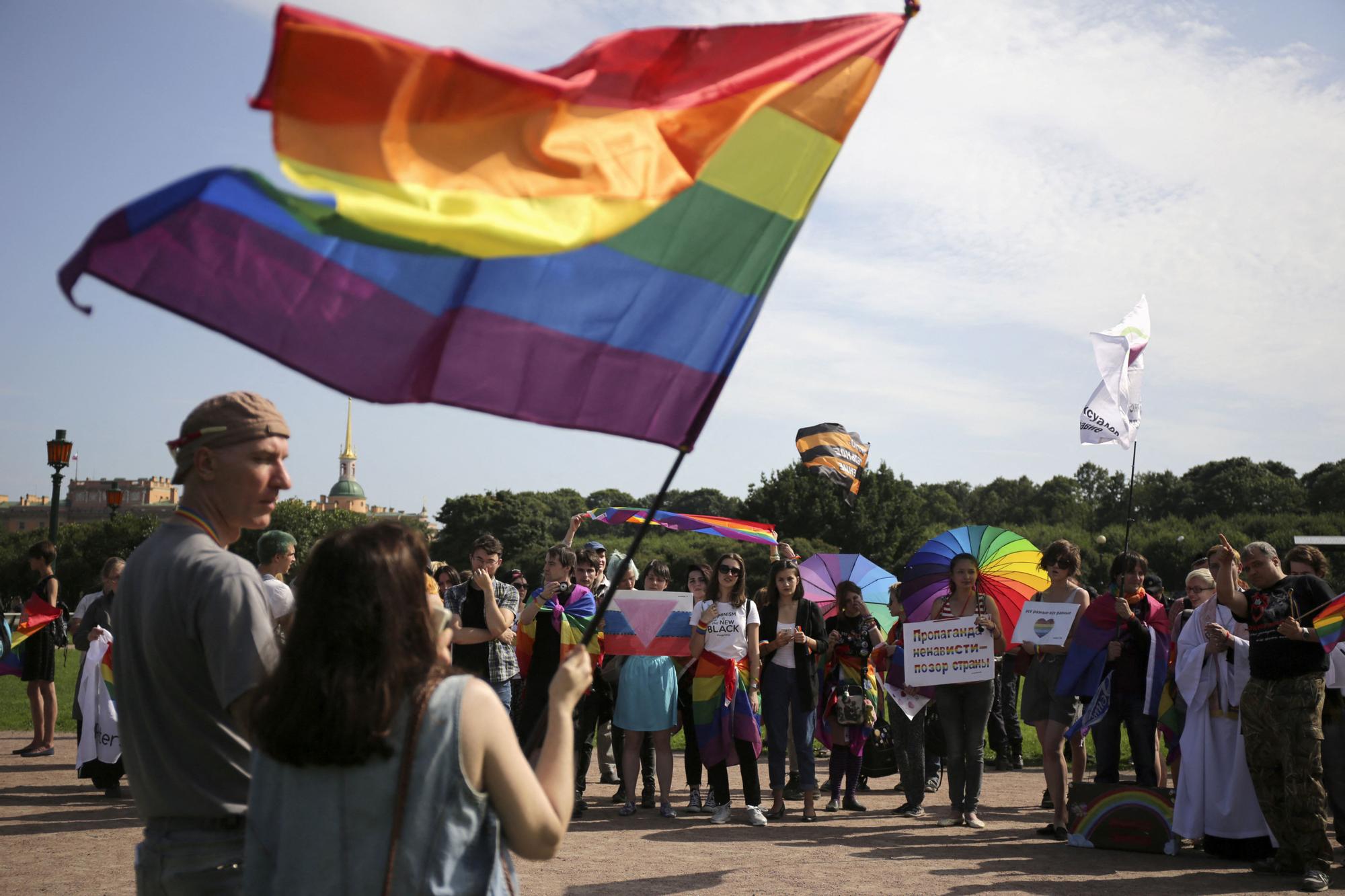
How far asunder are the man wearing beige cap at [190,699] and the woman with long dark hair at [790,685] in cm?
782

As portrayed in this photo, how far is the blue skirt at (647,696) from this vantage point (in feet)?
34.2

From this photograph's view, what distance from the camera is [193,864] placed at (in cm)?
285

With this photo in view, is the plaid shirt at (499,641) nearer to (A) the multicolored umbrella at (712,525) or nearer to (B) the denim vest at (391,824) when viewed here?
(A) the multicolored umbrella at (712,525)

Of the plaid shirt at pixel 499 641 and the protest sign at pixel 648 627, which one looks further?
the protest sign at pixel 648 627

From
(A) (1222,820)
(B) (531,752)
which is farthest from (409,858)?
(A) (1222,820)

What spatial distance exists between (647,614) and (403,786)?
824cm

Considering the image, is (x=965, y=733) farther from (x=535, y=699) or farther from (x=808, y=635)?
(x=535, y=699)

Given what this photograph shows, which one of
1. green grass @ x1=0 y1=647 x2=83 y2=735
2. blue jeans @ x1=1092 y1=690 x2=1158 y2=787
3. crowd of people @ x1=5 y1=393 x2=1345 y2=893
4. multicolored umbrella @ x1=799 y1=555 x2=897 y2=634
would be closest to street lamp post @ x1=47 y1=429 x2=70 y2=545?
green grass @ x1=0 y1=647 x2=83 y2=735

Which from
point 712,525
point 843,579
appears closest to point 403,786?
point 843,579

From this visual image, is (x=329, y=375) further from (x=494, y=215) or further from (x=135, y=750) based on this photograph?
(x=135, y=750)

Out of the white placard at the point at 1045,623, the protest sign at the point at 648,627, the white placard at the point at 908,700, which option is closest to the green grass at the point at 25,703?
the protest sign at the point at 648,627

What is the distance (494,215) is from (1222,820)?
24.8 ft

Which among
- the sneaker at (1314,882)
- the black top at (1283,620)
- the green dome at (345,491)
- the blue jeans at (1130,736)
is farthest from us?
the green dome at (345,491)

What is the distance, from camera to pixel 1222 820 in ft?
27.8
